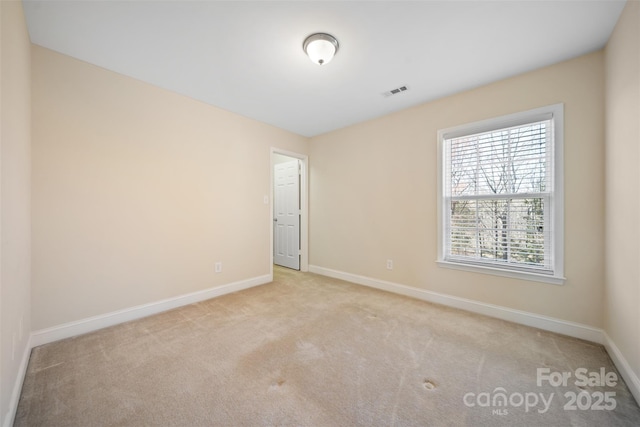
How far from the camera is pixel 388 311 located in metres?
2.75

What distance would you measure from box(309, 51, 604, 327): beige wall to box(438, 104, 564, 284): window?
0.28 ft

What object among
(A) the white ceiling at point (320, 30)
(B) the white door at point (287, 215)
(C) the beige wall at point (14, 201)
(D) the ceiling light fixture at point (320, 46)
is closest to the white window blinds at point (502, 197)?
(A) the white ceiling at point (320, 30)

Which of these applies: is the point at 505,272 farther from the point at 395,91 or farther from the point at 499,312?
the point at 395,91

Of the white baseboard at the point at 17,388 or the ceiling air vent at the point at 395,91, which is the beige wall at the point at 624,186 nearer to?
the ceiling air vent at the point at 395,91

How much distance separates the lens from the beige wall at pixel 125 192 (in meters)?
2.09

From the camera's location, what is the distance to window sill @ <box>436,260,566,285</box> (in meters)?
2.28

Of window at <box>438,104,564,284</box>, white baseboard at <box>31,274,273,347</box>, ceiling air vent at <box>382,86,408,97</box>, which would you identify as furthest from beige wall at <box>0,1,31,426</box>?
window at <box>438,104,564,284</box>

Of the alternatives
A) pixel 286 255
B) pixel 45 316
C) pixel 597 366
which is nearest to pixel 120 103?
pixel 45 316

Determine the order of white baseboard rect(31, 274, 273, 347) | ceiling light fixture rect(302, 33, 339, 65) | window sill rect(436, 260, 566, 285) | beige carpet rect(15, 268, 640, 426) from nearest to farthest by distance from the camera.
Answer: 1. beige carpet rect(15, 268, 640, 426)
2. ceiling light fixture rect(302, 33, 339, 65)
3. white baseboard rect(31, 274, 273, 347)
4. window sill rect(436, 260, 566, 285)

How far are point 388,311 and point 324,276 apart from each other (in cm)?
162

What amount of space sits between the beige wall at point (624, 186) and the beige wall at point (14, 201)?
3.55m

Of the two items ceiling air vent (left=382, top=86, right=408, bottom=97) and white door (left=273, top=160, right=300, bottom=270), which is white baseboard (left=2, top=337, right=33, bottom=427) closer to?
white door (left=273, top=160, right=300, bottom=270)

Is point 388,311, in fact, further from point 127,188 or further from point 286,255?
point 127,188

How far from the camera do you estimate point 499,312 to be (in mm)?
2559
